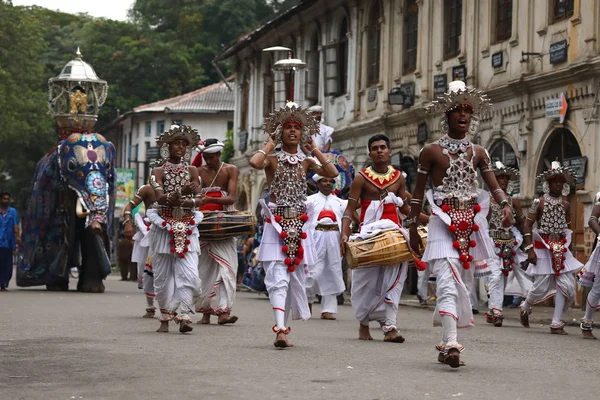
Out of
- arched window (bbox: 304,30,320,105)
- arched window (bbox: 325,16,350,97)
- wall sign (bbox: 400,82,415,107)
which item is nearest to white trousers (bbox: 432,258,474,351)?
wall sign (bbox: 400,82,415,107)

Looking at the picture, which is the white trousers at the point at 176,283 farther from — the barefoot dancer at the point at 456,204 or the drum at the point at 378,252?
the barefoot dancer at the point at 456,204

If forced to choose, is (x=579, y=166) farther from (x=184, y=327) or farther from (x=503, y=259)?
(x=184, y=327)

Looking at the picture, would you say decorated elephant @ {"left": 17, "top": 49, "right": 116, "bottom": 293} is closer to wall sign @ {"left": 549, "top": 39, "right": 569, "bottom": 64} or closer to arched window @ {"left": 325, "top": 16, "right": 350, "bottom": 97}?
wall sign @ {"left": 549, "top": 39, "right": 569, "bottom": 64}

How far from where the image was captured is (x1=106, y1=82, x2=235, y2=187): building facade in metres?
78.3

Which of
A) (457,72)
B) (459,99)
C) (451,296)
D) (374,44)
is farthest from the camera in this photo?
(374,44)

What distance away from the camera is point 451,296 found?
37.1ft

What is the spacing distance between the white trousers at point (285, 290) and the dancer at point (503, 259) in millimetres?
5376

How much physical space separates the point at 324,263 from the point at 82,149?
20.0 feet

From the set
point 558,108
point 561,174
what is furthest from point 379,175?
point 558,108

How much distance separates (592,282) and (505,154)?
11.7 metres

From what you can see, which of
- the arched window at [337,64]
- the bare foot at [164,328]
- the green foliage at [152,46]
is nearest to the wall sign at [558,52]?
the bare foot at [164,328]

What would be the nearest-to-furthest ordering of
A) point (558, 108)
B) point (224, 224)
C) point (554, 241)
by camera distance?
point (224, 224) < point (554, 241) < point (558, 108)

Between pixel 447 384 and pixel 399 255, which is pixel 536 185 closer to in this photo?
pixel 399 255

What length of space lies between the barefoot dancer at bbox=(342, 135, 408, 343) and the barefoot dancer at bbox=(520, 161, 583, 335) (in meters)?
3.14
